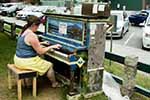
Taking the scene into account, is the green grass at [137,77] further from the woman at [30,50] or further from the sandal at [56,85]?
the woman at [30,50]

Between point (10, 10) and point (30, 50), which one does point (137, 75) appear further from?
point (10, 10)

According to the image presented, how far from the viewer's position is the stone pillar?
5777mm

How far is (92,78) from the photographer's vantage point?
594 cm

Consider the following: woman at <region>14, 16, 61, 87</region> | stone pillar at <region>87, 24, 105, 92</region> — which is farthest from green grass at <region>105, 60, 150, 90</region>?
woman at <region>14, 16, 61, 87</region>

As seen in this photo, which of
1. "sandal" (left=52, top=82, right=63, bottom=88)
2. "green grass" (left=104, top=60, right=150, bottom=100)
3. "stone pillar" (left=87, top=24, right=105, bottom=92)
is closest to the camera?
"stone pillar" (left=87, top=24, right=105, bottom=92)

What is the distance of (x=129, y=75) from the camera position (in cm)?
575

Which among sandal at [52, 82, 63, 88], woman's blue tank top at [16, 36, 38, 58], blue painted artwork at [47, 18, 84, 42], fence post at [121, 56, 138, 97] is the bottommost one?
sandal at [52, 82, 63, 88]

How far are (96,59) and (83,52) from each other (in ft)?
1.06

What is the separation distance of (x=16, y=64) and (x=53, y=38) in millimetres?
1264

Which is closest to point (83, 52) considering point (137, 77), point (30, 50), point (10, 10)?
point (30, 50)

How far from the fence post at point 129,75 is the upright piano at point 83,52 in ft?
1.56

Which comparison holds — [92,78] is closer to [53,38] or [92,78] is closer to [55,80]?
[55,80]

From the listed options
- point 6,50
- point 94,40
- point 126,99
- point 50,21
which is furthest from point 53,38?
point 6,50

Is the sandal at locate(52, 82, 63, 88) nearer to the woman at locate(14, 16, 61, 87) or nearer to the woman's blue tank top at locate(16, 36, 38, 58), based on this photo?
the woman at locate(14, 16, 61, 87)
